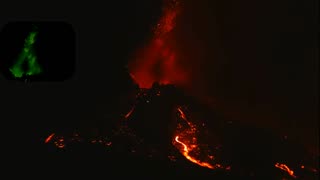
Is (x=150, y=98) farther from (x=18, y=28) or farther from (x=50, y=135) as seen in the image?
(x=18, y=28)

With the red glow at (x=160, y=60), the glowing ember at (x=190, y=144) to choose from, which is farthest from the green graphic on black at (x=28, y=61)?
the red glow at (x=160, y=60)

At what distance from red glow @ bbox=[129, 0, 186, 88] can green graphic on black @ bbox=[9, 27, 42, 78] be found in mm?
20304

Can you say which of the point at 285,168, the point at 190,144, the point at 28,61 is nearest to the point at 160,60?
the point at 190,144

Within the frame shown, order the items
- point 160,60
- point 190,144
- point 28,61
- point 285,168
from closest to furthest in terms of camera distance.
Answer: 1. point 28,61
2. point 285,168
3. point 190,144
4. point 160,60

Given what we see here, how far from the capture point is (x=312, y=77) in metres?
23.6

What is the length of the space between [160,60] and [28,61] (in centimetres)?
2144

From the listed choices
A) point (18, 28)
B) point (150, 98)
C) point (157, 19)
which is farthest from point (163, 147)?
point (18, 28)

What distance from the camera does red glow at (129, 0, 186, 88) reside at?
23.2m

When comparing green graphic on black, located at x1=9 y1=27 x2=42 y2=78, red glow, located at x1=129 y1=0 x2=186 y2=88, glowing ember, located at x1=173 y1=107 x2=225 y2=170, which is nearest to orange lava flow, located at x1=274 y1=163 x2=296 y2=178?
glowing ember, located at x1=173 y1=107 x2=225 y2=170

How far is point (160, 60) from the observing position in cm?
2400

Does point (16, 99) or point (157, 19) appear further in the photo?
point (157, 19)

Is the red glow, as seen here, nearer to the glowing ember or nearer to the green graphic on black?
the glowing ember

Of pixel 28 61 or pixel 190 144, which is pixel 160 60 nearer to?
pixel 190 144

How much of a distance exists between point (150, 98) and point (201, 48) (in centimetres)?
673
